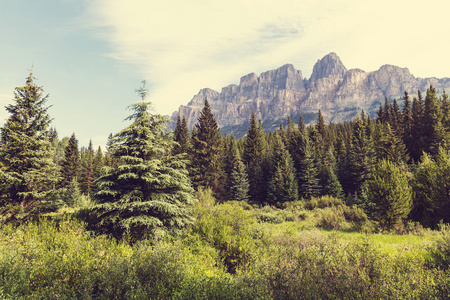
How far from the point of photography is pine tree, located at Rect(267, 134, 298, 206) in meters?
37.6

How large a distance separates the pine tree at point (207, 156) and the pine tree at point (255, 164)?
7.92 m

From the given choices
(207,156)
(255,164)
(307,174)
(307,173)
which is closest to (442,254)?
(307,173)

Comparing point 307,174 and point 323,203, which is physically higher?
point 307,174

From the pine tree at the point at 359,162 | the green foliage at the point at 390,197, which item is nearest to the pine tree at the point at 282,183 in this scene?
the pine tree at the point at 359,162

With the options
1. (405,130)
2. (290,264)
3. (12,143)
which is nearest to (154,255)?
(290,264)

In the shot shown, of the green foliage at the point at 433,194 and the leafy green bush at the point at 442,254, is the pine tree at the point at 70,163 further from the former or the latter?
the green foliage at the point at 433,194

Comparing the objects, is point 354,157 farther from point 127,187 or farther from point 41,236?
point 41,236

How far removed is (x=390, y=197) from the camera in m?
17.8

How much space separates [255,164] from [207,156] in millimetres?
14690

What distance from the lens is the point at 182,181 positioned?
49.0 ft

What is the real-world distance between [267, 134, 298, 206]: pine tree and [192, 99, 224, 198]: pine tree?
30.7ft

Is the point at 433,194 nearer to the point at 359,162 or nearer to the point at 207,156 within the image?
the point at 359,162

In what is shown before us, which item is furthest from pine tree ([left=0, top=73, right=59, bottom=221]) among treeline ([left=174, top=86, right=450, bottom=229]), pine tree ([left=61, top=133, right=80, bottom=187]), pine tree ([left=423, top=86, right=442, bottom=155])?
pine tree ([left=423, top=86, right=442, bottom=155])

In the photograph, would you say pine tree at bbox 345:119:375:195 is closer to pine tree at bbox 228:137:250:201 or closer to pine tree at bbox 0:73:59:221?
pine tree at bbox 228:137:250:201
